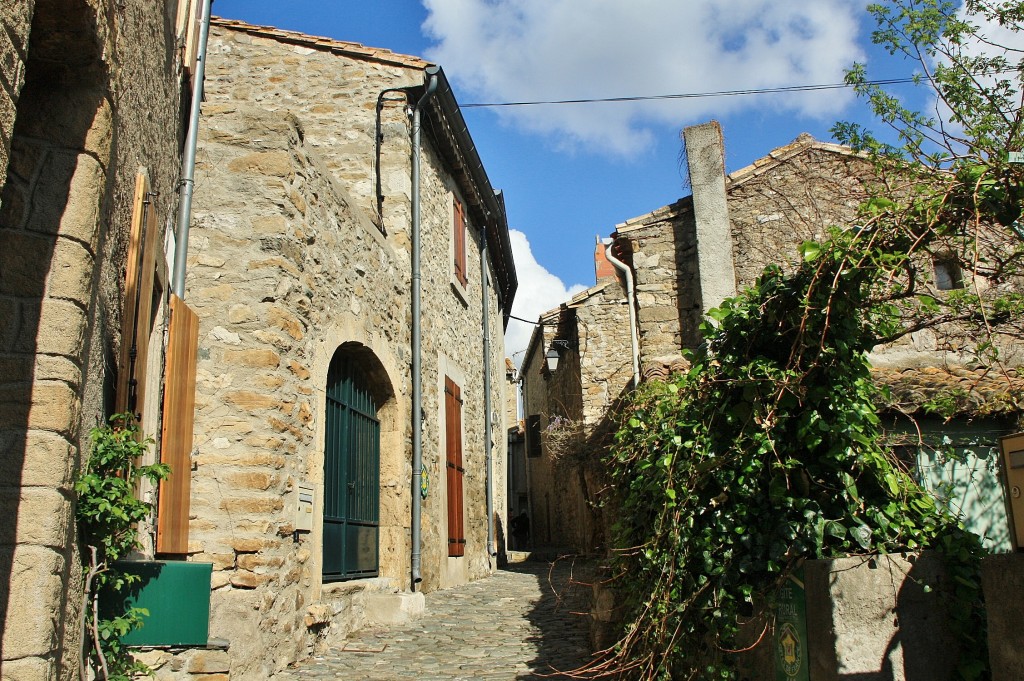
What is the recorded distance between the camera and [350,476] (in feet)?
21.3

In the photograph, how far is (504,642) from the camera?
5910mm

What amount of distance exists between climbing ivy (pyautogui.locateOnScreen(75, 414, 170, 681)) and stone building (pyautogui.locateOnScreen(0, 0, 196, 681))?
0.12 metres

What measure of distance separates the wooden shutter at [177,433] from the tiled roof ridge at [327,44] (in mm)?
5176

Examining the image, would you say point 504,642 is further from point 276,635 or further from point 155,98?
point 155,98

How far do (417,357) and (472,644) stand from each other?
9.41 feet

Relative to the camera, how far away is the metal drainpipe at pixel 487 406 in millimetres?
11195

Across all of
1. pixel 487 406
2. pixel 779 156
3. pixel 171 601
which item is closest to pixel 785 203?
pixel 779 156

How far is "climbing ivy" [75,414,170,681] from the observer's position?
276cm

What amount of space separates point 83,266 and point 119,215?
0.80 meters

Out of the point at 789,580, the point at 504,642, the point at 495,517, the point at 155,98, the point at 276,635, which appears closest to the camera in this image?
→ the point at 789,580

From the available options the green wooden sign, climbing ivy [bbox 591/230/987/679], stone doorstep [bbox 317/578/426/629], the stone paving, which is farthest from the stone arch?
the green wooden sign

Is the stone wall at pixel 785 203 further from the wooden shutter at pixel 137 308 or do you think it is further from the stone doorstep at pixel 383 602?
the wooden shutter at pixel 137 308

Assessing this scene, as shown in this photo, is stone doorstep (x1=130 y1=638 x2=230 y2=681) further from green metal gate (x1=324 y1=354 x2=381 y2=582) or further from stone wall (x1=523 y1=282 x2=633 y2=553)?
stone wall (x1=523 y1=282 x2=633 y2=553)

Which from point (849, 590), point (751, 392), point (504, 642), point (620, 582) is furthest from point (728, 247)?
point (849, 590)
